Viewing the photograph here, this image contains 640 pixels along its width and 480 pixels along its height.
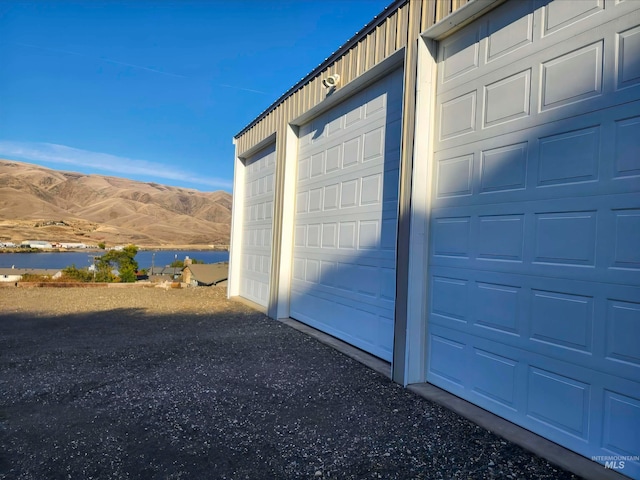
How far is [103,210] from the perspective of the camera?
323 ft

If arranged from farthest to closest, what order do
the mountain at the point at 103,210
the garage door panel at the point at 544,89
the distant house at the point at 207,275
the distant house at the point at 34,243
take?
the mountain at the point at 103,210
the distant house at the point at 34,243
the distant house at the point at 207,275
the garage door panel at the point at 544,89

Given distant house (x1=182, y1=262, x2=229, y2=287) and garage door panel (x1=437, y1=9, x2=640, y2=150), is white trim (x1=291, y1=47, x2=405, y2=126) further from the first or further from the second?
distant house (x1=182, y1=262, x2=229, y2=287)

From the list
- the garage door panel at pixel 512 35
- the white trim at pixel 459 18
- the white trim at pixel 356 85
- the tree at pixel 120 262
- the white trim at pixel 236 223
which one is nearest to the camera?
the garage door panel at pixel 512 35

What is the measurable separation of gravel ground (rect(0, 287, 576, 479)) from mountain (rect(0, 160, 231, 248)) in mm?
75806

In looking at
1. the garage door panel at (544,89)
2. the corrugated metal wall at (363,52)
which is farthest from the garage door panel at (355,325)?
the corrugated metal wall at (363,52)

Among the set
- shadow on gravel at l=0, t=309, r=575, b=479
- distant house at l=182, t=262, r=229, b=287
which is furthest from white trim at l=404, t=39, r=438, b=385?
distant house at l=182, t=262, r=229, b=287

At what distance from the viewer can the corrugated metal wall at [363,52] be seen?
4.36 meters

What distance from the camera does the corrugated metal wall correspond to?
4.36 metres

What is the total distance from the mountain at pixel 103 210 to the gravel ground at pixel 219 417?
75.8 metres

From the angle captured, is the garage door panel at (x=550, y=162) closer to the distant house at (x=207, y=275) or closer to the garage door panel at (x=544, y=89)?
the garage door panel at (x=544, y=89)

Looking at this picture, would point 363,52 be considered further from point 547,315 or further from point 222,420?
point 222,420

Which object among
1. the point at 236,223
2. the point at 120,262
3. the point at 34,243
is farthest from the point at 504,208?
the point at 34,243

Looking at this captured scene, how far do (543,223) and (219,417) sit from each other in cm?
305

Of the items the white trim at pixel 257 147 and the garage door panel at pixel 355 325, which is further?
the white trim at pixel 257 147
